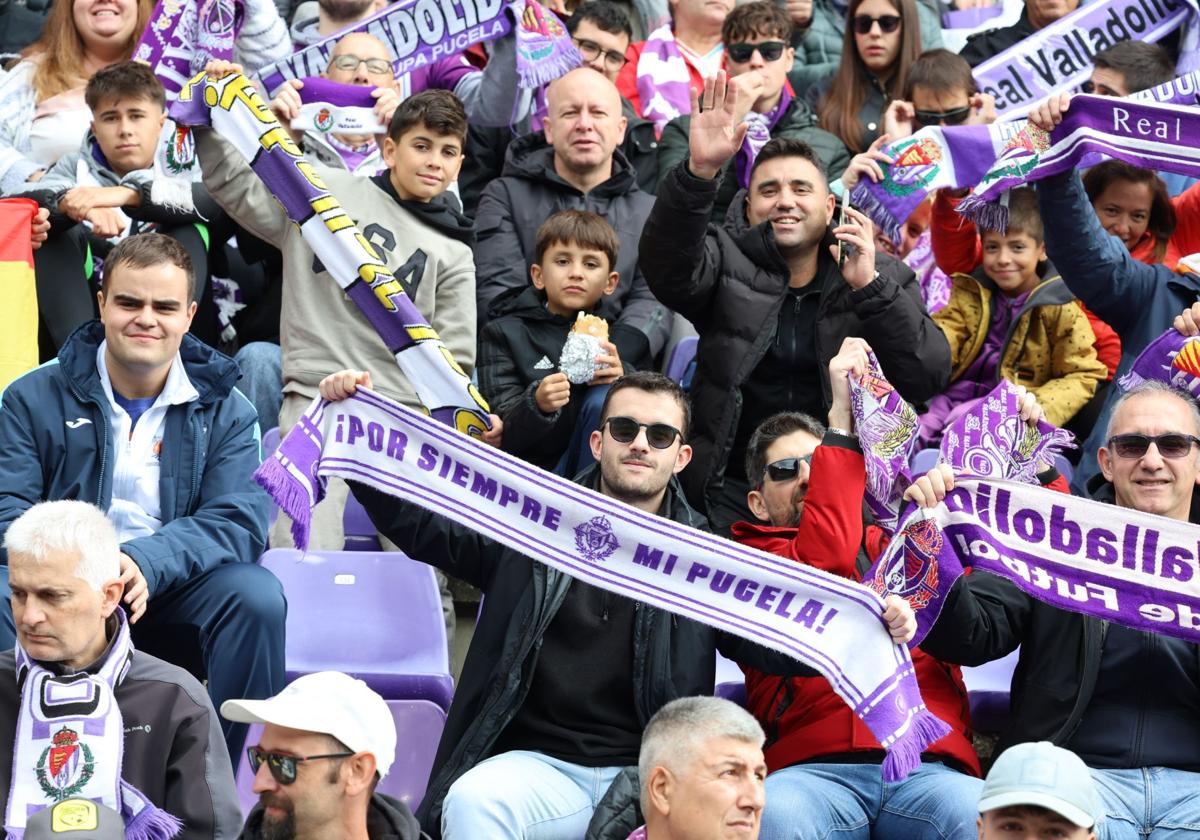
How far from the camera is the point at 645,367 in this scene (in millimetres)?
7383

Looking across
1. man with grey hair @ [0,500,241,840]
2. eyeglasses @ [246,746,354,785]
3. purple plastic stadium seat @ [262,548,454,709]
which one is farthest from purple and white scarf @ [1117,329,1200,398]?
man with grey hair @ [0,500,241,840]

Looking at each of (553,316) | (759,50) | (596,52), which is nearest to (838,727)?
(553,316)

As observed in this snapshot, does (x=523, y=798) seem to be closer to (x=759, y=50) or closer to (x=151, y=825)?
(x=151, y=825)

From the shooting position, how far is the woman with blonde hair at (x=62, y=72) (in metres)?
8.13

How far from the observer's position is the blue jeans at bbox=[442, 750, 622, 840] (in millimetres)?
4789

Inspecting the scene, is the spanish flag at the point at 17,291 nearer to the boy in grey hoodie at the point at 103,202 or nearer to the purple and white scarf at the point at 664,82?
the boy in grey hoodie at the point at 103,202

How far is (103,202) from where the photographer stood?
7160mm

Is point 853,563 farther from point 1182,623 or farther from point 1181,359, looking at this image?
point 1181,359

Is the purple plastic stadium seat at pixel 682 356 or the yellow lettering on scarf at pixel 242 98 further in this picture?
the purple plastic stadium seat at pixel 682 356

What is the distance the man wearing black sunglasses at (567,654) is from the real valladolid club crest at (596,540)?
1cm

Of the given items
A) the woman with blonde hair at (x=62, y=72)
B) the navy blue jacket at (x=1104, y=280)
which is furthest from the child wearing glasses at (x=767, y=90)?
the woman with blonde hair at (x=62, y=72)

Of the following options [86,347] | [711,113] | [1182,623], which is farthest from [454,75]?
[1182,623]

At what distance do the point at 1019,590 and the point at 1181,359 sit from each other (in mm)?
1199

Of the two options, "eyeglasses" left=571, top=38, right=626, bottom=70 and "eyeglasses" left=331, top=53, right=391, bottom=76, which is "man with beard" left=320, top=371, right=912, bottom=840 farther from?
"eyeglasses" left=571, top=38, right=626, bottom=70
